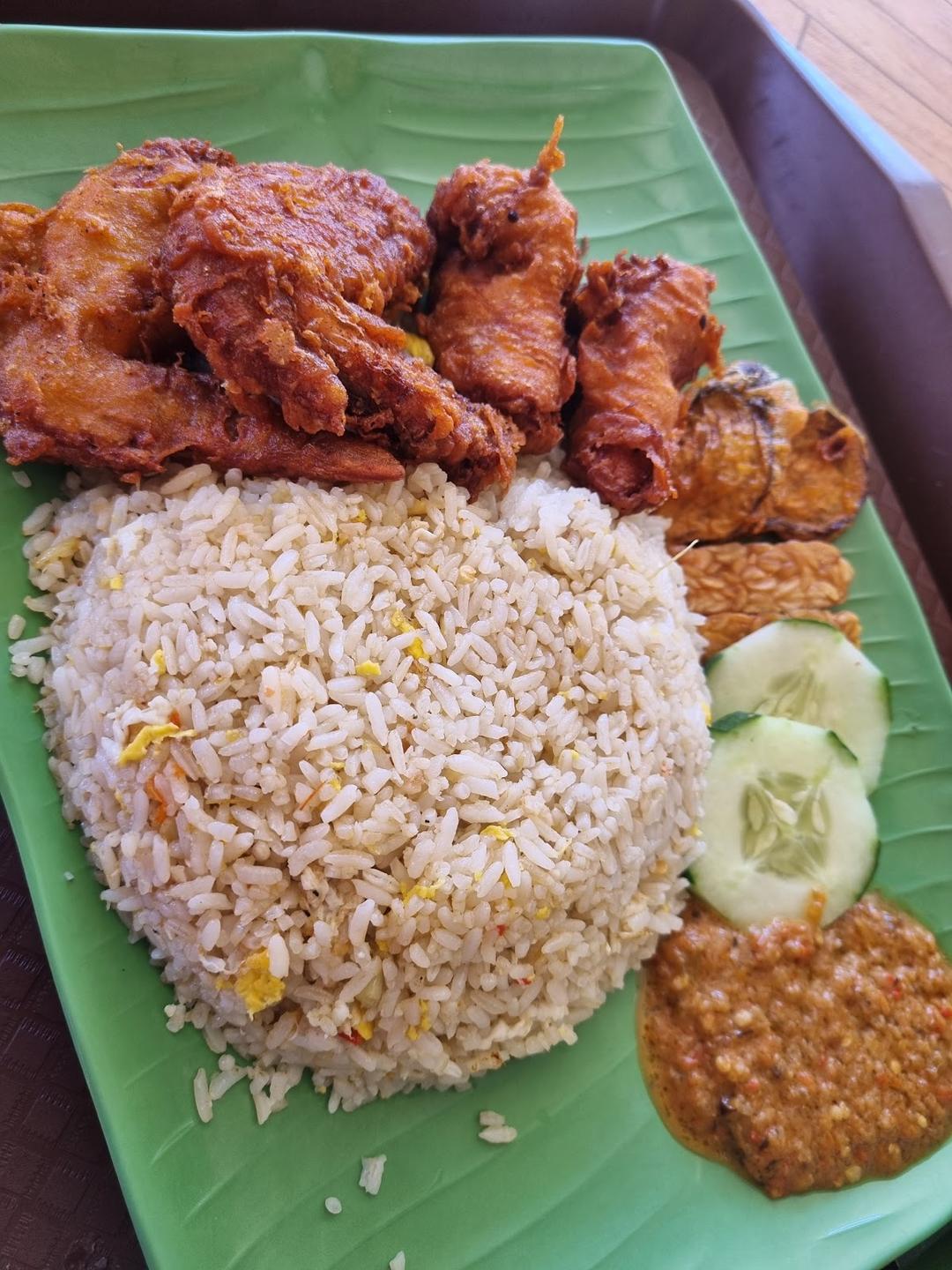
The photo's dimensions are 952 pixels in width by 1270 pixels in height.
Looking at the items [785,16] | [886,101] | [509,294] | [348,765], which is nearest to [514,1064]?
[348,765]

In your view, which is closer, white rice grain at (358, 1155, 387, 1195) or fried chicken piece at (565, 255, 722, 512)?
white rice grain at (358, 1155, 387, 1195)

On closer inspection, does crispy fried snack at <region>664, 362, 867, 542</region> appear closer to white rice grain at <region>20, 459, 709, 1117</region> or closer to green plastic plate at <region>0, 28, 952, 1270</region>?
green plastic plate at <region>0, 28, 952, 1270</region>

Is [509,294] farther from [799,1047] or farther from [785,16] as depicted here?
[785,16]

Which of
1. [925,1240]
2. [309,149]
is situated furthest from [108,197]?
[925,1240]

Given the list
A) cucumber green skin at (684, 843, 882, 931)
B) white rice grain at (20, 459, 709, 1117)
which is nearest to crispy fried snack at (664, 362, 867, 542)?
white rice grain at (20, 459, 709, 1117)

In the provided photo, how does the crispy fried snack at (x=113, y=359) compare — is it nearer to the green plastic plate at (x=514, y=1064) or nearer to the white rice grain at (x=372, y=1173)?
the green plastic plate at (x=514, y=1064)

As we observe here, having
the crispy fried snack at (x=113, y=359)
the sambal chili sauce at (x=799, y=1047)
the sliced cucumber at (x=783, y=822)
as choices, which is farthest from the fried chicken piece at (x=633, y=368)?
the sambal chili sauce at (x=799, y=1047)
